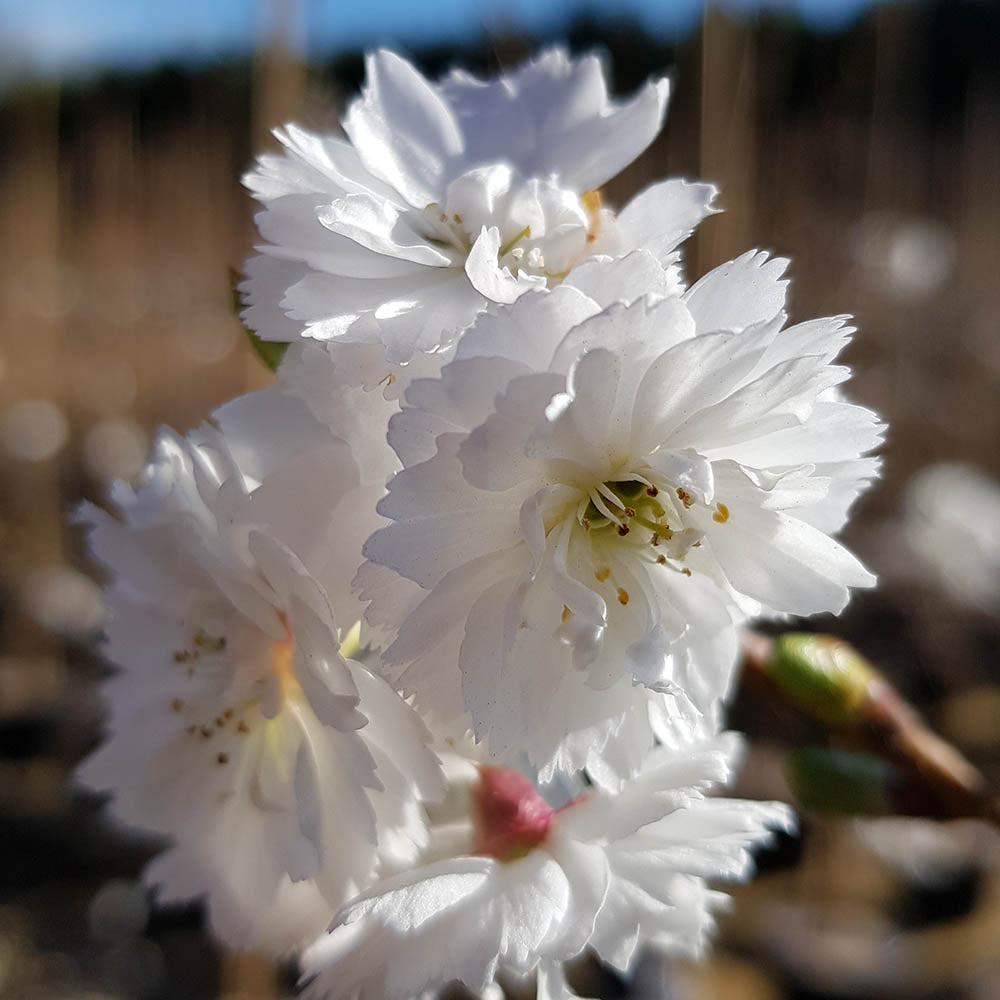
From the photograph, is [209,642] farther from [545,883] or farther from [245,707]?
[545,883]

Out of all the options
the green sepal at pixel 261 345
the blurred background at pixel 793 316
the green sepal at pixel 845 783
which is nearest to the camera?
the green sepal at pixel 261 345

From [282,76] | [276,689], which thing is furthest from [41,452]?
[276,689]

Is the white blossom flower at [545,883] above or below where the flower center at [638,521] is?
below

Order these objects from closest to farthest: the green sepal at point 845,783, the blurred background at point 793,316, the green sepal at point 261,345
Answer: the green sepal at point 261,345 < the green sepal at point 845,783 < the blurred background at point 793,316

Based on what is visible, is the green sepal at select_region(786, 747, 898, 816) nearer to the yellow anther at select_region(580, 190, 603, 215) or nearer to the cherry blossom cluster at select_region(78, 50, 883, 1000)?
the cherry blossom cluster at select_region(78, 50, 883, 1000)

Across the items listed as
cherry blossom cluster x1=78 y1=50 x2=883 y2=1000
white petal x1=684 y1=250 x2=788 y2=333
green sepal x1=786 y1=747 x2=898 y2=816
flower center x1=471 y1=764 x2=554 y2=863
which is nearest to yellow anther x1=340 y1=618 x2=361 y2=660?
cherry blossom cluster x1=78 y1=50 x2=883 y2=1000

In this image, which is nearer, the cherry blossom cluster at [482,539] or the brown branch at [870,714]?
the cherry blossom cluster at [482,539]

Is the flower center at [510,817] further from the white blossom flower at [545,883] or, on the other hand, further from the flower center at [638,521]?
the flower center at [638,521]

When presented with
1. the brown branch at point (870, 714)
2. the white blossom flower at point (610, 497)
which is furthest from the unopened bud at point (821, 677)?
the white blossom flower at point (610, 497)
